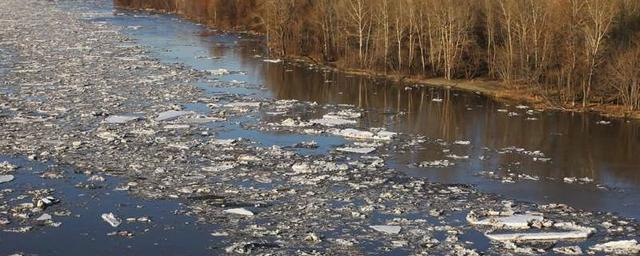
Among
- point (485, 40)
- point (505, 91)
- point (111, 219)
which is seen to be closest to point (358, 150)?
point (111, 219)

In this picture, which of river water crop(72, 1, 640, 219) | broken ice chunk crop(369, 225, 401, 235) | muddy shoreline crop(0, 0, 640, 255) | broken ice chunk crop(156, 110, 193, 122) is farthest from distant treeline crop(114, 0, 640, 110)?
broken ice chunk crop(369, 225, 401, 235)

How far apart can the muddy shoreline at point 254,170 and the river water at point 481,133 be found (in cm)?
71

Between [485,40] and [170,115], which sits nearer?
[170,115]

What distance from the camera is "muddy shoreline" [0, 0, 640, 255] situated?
1198 centimetres

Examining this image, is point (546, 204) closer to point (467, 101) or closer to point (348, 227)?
point (348, 227)

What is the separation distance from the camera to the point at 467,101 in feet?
86.8

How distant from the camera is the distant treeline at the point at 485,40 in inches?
1007

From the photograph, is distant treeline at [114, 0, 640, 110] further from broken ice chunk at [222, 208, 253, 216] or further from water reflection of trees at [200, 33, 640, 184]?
broken ice chunk at [222, 208, 253, 216]

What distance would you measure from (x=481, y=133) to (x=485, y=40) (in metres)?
12.4

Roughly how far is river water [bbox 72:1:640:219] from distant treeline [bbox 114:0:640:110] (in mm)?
1882

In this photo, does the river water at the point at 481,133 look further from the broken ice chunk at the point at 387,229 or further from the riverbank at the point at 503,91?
the broken ice chunk at the point at 387,229

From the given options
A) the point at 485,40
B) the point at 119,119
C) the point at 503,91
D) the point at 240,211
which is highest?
the point at 485,40

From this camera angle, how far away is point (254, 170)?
15766 mm

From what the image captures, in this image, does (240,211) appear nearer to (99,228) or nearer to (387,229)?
(99,228)
